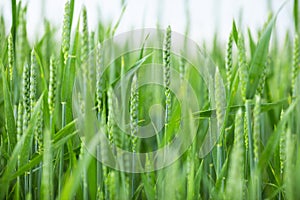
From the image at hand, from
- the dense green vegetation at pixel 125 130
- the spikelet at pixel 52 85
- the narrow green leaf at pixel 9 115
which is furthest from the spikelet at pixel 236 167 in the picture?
the narrow green leaf at pixel 9 115

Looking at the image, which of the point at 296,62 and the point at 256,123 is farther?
the point at 296,62

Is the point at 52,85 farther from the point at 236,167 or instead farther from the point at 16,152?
the point at 236,167

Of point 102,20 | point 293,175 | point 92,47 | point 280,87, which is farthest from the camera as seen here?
point 102,20

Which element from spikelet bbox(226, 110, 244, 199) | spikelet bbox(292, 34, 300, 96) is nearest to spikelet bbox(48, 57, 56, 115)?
spikelet bbox(226, 110, 244, 199)

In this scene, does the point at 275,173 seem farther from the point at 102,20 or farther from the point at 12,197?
the point at 102,20

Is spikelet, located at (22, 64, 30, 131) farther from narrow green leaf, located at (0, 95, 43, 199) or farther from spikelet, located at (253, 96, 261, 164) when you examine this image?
spikelet, located at (253, 96, 261, 164)

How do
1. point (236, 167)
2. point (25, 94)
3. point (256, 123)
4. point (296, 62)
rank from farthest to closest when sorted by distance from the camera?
point (296, 62) < point (25, 94) < point (256, 123) < point (236, 167)

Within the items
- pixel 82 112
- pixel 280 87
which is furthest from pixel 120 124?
pixel 280 87

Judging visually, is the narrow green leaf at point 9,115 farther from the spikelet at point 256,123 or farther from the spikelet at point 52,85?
the spikelet at point 256,123

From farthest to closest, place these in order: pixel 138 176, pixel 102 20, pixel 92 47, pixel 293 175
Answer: pixel 102 20 → pixel 138 176 → pixel 92 47 → pixel 293 175

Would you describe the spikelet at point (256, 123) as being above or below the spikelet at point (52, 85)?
below

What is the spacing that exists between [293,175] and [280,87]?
1.75 feet

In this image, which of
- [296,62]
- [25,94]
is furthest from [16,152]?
[296,62]

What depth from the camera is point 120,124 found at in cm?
60
